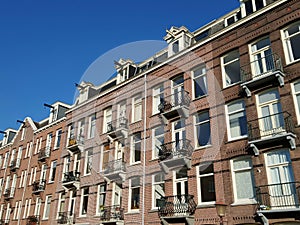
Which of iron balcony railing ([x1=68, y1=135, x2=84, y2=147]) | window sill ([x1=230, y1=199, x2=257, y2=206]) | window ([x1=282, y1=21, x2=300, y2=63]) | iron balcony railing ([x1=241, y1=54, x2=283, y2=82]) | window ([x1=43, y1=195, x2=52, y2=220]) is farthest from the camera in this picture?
window ([x1=43, y1=195, x2=52, y2=220])

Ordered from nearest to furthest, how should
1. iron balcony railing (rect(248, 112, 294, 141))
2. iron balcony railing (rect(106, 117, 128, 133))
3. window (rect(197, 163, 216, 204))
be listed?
iron balcony railing (rect(248, 112, 294, 141)) < window (rect(197, 163, 216, 204)) < iron balcony railing (rect(106, 117, 128, 133))

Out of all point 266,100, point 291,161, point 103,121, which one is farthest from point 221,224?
point 103,121

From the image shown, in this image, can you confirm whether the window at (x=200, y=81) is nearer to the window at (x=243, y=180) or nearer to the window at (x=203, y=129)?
the window at (x=203, y=129)

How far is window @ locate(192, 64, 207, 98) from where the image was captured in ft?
54.0

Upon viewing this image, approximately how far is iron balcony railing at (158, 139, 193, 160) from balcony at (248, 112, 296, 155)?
11.1 feet

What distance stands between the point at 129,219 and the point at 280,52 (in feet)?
37.3

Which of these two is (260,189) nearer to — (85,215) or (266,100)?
(266,100)

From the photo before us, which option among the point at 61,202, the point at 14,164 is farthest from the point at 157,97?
the point at 14,164

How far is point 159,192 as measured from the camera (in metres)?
16.2

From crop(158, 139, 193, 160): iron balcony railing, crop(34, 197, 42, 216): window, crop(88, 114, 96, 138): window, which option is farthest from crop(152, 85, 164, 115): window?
crop(34, 197, 42, 216): window

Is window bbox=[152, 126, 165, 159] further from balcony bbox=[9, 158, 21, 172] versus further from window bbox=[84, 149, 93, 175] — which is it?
balcony bbox=[9, 158, 21, 172]

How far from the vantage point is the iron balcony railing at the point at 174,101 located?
16469 millimetres

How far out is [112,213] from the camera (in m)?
17.3

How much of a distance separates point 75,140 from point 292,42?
16.1 m
